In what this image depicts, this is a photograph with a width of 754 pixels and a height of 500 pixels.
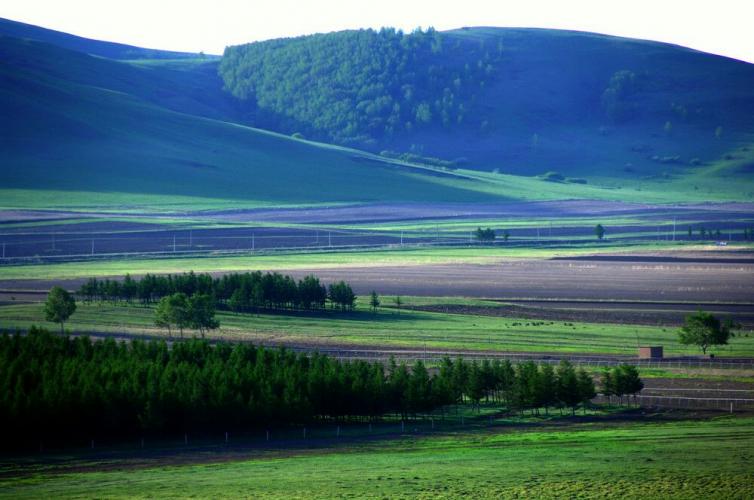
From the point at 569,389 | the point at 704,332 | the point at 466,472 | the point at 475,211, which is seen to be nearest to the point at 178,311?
the point at 569,389

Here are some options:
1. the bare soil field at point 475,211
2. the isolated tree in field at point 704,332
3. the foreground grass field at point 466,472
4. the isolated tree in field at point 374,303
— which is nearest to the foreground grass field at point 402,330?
the isolated tree in field at point 374,303

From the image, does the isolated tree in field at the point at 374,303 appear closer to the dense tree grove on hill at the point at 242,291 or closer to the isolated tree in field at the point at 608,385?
the dense tree grove on hill at the point at 242,291

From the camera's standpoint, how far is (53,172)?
18238 cm

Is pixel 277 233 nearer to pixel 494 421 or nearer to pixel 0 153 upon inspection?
pixel 0 153

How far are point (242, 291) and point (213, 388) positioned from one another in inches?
1289

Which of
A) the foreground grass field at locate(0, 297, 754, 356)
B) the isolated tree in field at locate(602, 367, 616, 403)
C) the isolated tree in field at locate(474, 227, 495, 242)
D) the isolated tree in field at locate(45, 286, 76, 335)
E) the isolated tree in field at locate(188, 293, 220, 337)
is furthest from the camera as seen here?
the isolated tree in field at locate(474, 227, 495, 242)

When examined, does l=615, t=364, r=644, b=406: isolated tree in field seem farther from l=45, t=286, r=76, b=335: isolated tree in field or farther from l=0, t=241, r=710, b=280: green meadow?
l=0, t=241, r=710, b=280: green meadow

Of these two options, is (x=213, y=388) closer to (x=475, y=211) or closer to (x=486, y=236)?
(x=486, y=236)

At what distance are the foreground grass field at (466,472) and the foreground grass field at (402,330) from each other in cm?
2046

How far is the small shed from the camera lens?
5778 cm

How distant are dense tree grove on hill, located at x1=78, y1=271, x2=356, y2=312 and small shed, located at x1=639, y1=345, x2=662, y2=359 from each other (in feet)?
79.1

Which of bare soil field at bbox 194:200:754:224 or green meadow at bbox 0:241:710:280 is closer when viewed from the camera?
green meadow at bbox 0:241:710:280

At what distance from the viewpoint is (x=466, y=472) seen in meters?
35.0

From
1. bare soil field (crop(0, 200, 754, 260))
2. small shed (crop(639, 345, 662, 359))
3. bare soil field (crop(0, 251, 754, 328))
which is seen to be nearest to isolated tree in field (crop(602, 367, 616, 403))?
small shed (crop(639, 345, 662, 359))
